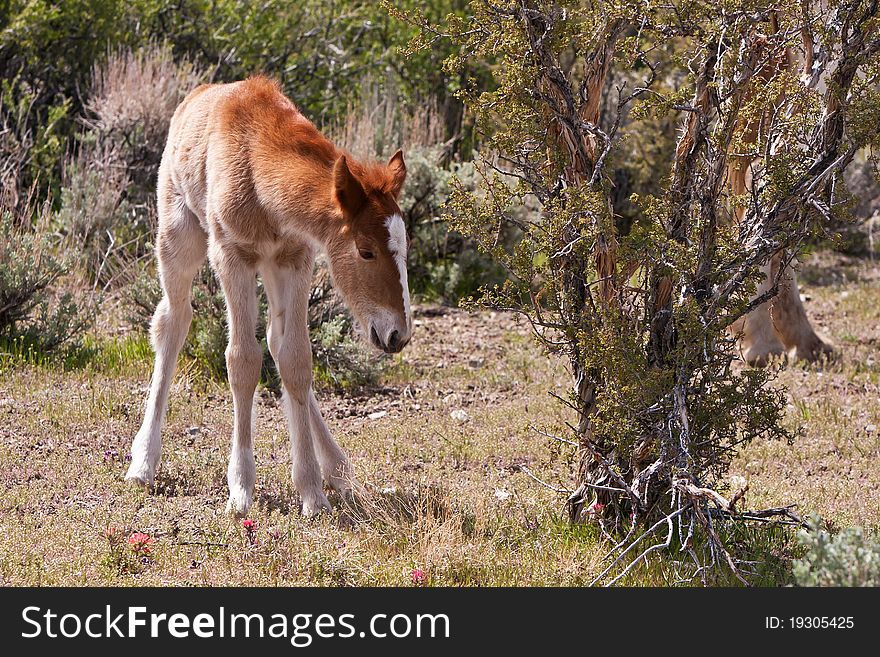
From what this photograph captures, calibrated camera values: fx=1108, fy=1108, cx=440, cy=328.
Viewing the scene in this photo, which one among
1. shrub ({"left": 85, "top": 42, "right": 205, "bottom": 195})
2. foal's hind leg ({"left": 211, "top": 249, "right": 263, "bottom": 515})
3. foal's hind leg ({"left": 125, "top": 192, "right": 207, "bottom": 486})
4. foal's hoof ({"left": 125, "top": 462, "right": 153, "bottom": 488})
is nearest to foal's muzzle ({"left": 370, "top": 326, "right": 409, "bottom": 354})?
foal's hind leg ({"left": 211, "top": 249, "right": 263, "bottom": 515})

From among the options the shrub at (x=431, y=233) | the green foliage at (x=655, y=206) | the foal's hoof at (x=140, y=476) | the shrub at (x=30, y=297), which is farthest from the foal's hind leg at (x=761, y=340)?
the shrub at (x=30, y=297)

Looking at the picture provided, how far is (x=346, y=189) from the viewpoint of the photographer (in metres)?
5.10

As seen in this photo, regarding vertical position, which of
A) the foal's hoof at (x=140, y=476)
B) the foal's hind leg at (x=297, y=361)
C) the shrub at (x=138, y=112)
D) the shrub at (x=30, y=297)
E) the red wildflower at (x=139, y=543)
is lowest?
the red wildflower at (x=139, y=543)

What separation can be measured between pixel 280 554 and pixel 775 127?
9.12 feet

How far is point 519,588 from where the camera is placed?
4324mm

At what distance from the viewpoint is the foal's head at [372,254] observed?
507 centimetres

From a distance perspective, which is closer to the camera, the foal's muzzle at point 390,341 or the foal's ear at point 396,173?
the foal's muzzle at point 390,341

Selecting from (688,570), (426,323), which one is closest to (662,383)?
(688,570)

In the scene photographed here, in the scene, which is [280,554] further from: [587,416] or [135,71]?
[135,71]

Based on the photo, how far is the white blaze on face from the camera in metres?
5.05

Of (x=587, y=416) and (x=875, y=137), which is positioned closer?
(x=875, y=137)

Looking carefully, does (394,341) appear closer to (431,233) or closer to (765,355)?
(765,355)

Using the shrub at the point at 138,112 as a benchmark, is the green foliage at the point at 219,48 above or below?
above

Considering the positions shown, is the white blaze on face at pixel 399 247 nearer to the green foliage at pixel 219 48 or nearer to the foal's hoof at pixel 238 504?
the foal's hoof at pixel 238 504
